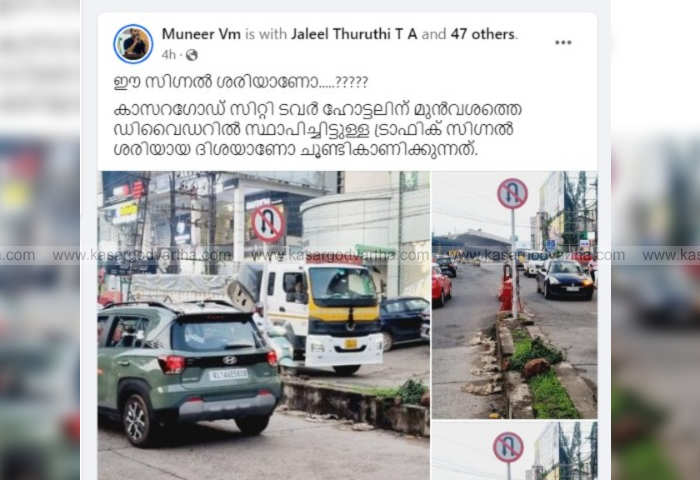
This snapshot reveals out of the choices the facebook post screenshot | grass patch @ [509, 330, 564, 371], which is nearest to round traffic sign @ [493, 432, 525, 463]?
the facebook post screenshot

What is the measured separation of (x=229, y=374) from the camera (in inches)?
163

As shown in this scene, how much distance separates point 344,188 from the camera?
4117 mm

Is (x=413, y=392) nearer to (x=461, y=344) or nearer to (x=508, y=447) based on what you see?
(x=461, y=344)

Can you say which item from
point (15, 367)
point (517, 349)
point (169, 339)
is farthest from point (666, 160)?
point (15, 367)

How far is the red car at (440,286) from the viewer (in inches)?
164

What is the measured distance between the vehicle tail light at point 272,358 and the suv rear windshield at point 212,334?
0.08 m

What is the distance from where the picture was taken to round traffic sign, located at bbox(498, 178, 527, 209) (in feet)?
13.5

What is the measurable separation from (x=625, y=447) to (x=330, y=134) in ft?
8.09

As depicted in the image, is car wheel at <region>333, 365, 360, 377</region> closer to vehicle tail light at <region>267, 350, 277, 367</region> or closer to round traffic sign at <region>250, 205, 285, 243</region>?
vehicle tail light at <region>267, 350, 277, 367</region>

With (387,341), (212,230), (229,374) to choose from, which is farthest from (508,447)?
(212,230)

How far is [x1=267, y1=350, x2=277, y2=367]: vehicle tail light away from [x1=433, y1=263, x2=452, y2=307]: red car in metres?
1.00

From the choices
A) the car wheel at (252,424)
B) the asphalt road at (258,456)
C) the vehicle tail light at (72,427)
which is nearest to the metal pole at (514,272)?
the asphalt road at (258,456)

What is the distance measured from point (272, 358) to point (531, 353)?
1517 millimetres

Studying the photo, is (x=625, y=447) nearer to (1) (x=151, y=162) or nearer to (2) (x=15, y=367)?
(1) (x=151, y=162)
